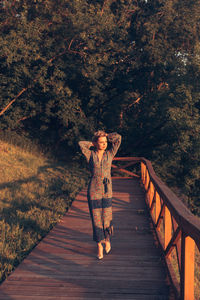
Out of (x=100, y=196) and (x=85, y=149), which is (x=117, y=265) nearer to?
(x=100, y=196)

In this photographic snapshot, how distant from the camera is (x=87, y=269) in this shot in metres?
4.37

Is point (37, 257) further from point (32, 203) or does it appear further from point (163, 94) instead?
point (163, 94)

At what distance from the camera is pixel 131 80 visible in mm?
19531

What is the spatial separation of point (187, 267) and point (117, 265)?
168 centimetres

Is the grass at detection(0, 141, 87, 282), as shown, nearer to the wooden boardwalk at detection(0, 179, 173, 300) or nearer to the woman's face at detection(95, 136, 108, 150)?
the wooden boardwalk at detection(0, 179, 173, 300)

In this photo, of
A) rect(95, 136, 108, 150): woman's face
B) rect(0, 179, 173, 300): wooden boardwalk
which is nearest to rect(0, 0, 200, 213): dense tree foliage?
rect(0, 179, 173, 300): wooden boardwalk

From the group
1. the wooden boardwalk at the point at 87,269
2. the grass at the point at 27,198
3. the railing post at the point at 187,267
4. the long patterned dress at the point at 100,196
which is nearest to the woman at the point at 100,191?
the long patterned dress at the point at 100,196

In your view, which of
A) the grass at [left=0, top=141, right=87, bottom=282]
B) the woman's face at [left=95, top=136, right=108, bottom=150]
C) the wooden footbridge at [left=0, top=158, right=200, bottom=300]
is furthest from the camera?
the grass at [left=0, top=141, right=87, bottom=282]

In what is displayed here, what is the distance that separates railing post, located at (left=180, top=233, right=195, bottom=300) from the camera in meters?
3.03

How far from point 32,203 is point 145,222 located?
3.60 metres

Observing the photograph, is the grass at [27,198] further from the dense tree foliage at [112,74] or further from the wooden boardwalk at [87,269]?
the dense tree foliage at [112,74]

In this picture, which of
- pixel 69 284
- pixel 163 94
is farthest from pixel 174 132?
pixel 69 284

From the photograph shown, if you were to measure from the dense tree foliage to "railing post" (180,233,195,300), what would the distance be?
11.1 m

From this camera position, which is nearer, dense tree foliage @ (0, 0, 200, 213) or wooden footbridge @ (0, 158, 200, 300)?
wooden footbridge @ (0, 158, 200, 300)
